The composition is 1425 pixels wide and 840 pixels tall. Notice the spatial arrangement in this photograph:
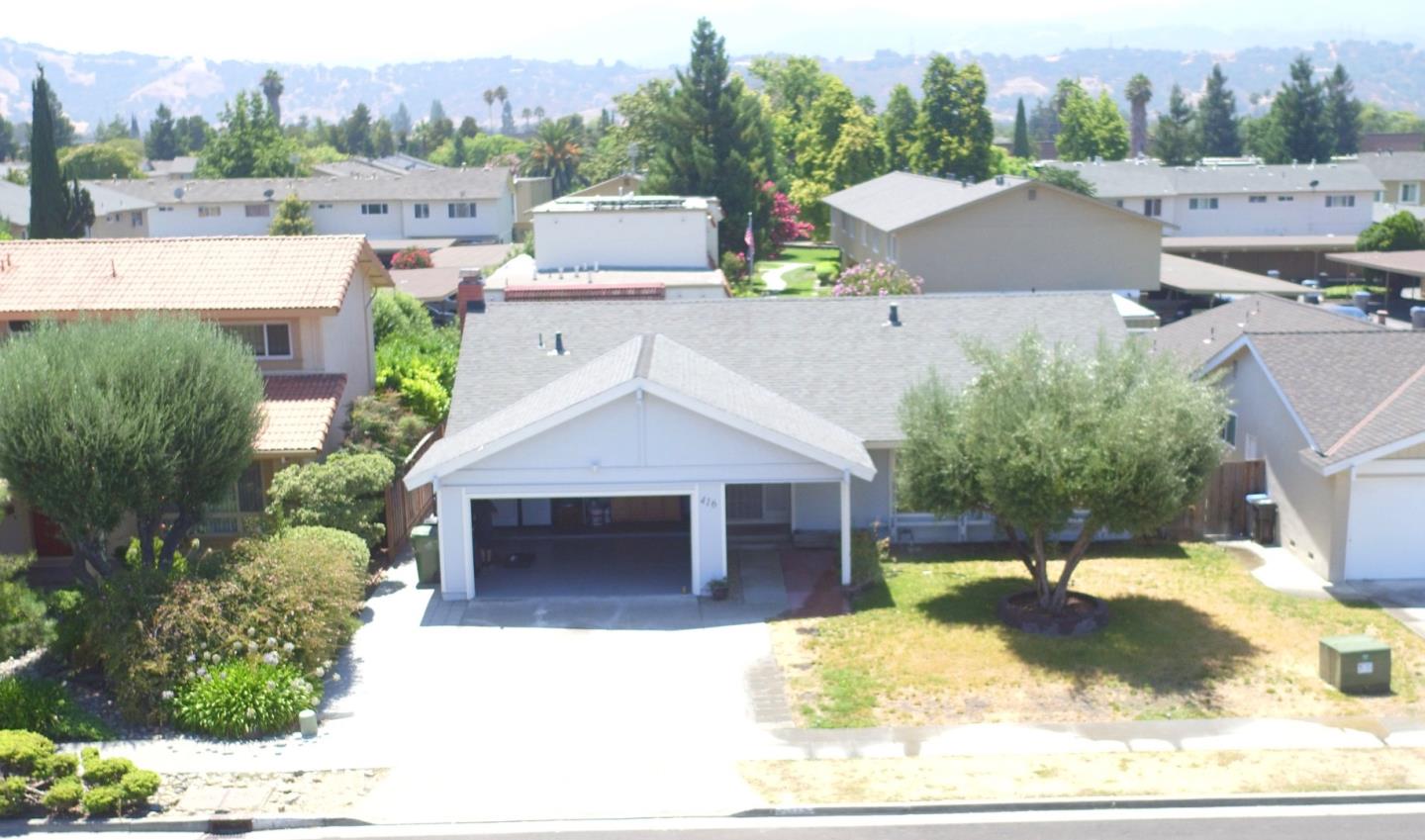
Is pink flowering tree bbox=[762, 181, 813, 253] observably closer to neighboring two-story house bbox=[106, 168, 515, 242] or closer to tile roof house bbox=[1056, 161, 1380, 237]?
tile roof house bbox=[1056, 161, 1380, 237]

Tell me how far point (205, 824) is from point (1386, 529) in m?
19.4

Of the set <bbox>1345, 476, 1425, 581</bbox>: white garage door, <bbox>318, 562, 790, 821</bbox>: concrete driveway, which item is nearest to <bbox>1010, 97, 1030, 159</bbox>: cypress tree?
<bbox>1345, 476, 1425, 581</bbox>: white garage door

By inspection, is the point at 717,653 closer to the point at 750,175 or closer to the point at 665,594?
the point at 665,594

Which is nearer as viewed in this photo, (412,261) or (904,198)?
(904,198)

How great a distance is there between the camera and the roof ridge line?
80.9 feet

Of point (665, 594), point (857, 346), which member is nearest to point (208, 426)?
point (665, 594)

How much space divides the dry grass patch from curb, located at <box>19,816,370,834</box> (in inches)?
202

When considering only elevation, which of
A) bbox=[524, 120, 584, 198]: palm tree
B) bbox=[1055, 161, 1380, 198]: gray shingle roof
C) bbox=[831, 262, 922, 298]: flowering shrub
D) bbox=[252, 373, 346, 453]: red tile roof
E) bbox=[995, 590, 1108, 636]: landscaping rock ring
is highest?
bbox=[524, 120, 584, 198]: palm tree

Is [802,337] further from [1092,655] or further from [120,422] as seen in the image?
[120,422]

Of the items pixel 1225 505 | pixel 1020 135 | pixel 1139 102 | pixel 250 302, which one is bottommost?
pixel 1225 505

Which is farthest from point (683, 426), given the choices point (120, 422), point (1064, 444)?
point (120, 422)

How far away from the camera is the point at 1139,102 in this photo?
170 meters

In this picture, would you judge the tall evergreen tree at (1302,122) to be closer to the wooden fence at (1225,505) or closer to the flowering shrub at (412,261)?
the flowering shrub at (412,261)

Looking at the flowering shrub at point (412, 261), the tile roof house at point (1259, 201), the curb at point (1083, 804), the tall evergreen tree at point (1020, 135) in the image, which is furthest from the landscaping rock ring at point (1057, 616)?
the tall evergreen tree at point (1020, 135)
